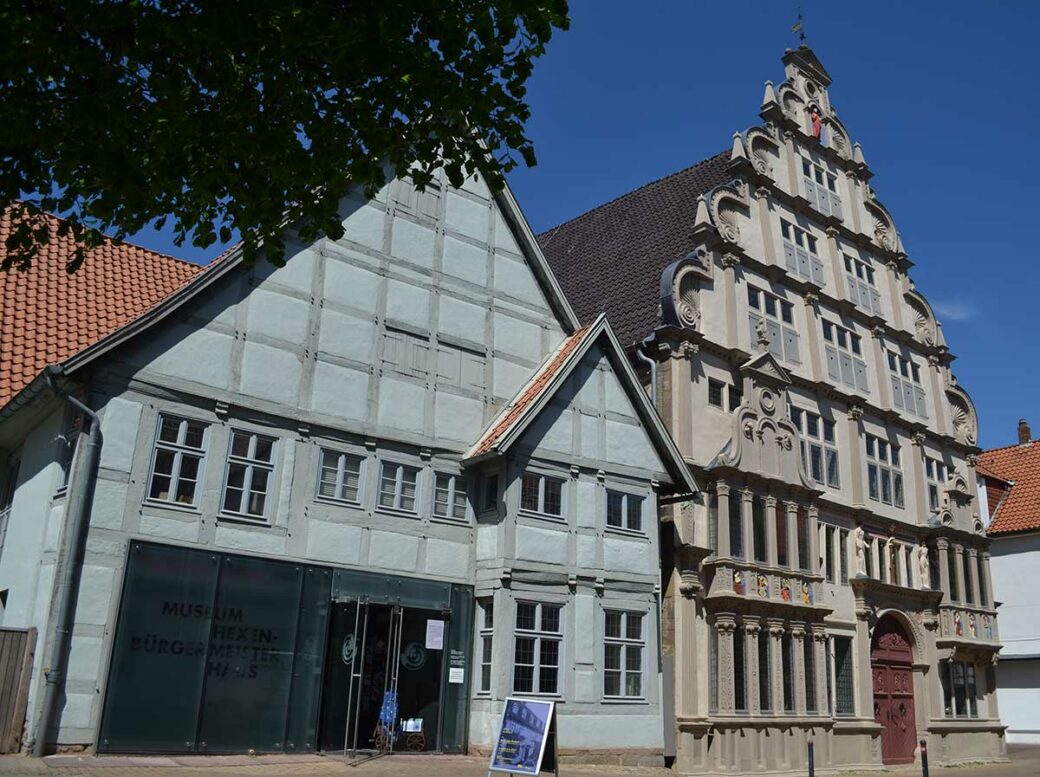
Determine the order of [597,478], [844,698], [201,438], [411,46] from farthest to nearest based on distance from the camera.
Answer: [844,698] < [597,478] < [201,438] < [411,46]

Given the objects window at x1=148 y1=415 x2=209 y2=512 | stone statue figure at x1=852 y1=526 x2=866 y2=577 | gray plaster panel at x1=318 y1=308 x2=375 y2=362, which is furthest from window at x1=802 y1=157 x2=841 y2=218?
window at x1=148 y1=415 x2=209 y2=512

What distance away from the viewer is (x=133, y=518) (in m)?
15.2

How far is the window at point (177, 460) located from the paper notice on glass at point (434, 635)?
4.84 meters

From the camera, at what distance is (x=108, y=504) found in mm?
15047

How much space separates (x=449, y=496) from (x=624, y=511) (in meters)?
3.77

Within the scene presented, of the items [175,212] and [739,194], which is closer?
[175,212]

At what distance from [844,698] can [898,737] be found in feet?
9.90

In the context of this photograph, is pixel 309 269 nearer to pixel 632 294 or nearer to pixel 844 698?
pixel 632 294

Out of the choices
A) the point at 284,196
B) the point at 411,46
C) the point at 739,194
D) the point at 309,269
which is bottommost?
the point at 284,196

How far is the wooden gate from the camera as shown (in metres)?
14.0

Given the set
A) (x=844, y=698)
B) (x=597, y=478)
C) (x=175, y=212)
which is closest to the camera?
(x=175, y=212)

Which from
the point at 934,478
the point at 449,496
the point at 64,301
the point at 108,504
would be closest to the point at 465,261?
the point at 449,496

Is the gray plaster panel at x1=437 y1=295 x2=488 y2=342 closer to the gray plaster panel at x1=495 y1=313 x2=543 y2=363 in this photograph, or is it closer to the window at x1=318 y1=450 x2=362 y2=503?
the gray plaster panel at x1=495 y1=313 x2=543 y2=363

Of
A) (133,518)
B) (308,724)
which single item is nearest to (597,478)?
(308,724)
